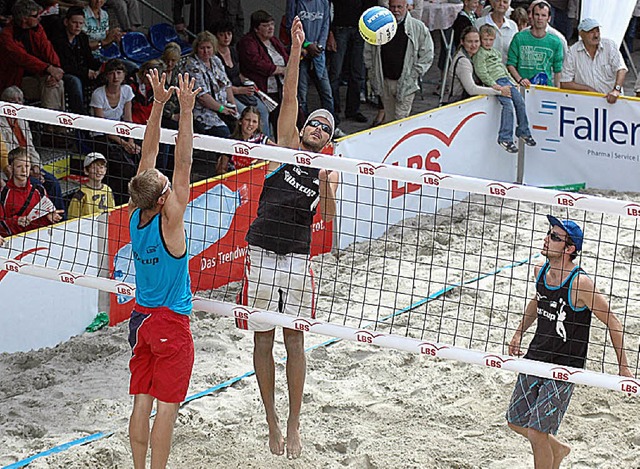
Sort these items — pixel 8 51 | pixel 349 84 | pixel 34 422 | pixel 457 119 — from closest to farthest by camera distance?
pixel 34 422
pixel 8 51
pixel 457 119
pixel 349 84

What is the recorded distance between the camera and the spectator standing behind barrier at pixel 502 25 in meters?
11.4

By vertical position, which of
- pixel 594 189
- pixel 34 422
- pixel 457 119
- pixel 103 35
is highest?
pixel 103 35

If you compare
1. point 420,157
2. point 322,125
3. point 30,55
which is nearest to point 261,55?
point 420,157

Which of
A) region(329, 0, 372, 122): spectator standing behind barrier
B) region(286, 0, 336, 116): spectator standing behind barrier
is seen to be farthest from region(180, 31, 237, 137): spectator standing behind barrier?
region(329, 0, 372, 122): spectator standing behind barrier

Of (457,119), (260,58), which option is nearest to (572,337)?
(457,119)

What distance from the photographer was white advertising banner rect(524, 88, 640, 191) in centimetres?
1056

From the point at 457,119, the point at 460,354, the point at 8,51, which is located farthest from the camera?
the point at 457,119

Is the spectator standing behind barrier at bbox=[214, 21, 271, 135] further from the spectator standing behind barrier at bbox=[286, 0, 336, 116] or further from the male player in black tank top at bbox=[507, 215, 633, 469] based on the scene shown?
the male player in black tank top at bbox=[507, 215, 633, 469]

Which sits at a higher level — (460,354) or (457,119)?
(457,119)

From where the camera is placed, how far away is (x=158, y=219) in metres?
5.05

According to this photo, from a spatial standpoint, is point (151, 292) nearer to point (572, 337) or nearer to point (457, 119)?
point (572, 337)

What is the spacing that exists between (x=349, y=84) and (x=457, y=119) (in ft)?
7.72

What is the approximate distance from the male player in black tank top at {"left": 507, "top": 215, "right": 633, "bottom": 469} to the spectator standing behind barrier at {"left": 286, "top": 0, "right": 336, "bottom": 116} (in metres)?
5.82

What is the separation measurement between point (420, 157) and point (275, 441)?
4599mm
